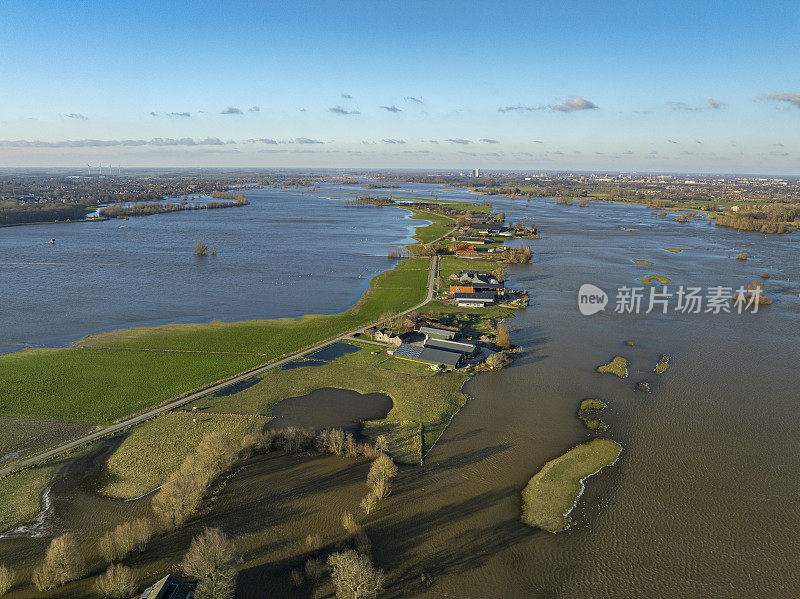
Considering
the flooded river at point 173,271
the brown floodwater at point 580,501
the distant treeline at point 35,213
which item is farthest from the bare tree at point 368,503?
the distant treeline at point 35,213

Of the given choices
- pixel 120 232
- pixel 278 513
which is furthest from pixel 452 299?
pixel 120 232

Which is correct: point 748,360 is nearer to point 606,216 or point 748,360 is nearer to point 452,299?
point 452,299

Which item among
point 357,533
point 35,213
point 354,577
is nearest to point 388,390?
point 357,533

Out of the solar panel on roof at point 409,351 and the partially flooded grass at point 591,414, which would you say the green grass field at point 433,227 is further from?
the partially flooded grass at point 591,414

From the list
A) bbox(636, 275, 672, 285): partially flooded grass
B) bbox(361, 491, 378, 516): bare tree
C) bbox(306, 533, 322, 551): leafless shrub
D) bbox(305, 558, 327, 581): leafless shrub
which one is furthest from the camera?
bbox(636, 275, 672, 285): partially flooded grass

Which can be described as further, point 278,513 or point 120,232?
point 120,232

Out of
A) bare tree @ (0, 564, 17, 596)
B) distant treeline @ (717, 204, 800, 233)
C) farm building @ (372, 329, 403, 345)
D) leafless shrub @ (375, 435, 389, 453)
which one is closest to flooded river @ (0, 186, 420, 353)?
farm building @ (372, 329, 403, 345)

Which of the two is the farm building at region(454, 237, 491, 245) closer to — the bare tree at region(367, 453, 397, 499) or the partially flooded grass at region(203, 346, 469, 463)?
the partially flooded grass at region(203, 346, 469, 463)
